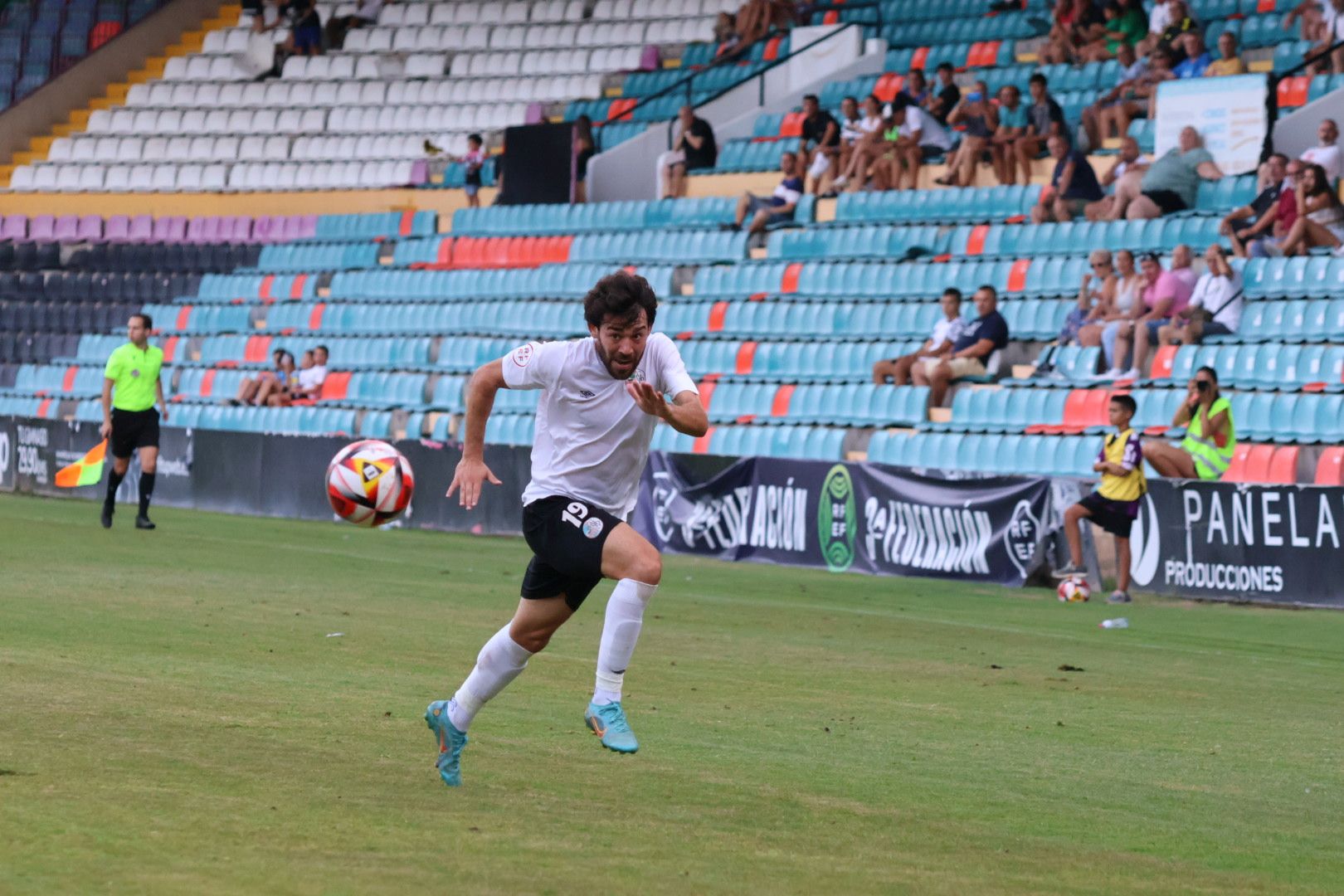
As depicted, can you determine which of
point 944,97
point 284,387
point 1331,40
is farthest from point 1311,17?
point 284,387

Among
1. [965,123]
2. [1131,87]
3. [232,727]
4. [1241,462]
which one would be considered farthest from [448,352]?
[232,727]

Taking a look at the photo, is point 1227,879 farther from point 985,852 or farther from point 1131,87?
point 1131,87

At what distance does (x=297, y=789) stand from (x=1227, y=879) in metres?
3.13

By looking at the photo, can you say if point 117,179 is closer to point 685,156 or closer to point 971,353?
point 685,156

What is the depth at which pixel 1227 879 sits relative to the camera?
19.9 feet

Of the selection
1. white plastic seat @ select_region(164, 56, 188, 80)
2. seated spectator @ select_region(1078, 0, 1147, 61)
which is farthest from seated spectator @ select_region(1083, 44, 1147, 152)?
white plastic seat @ select_region(164, 56, 188, 80)

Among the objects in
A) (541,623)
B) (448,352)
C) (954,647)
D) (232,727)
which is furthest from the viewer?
(448,352)

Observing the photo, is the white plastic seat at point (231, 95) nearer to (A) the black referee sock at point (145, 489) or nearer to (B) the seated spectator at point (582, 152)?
(B) the seated spectator at point (582, 152)

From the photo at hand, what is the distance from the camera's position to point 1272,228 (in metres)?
21.8

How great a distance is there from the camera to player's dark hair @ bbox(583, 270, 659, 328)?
23.8ft

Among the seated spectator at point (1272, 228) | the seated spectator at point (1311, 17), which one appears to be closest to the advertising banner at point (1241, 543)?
the seated spectator at point (1272, 228)

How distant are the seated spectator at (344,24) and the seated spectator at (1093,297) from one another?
22.3m

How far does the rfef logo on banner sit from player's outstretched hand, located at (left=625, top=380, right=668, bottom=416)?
12864mm

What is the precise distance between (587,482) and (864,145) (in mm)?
Result: 20495
